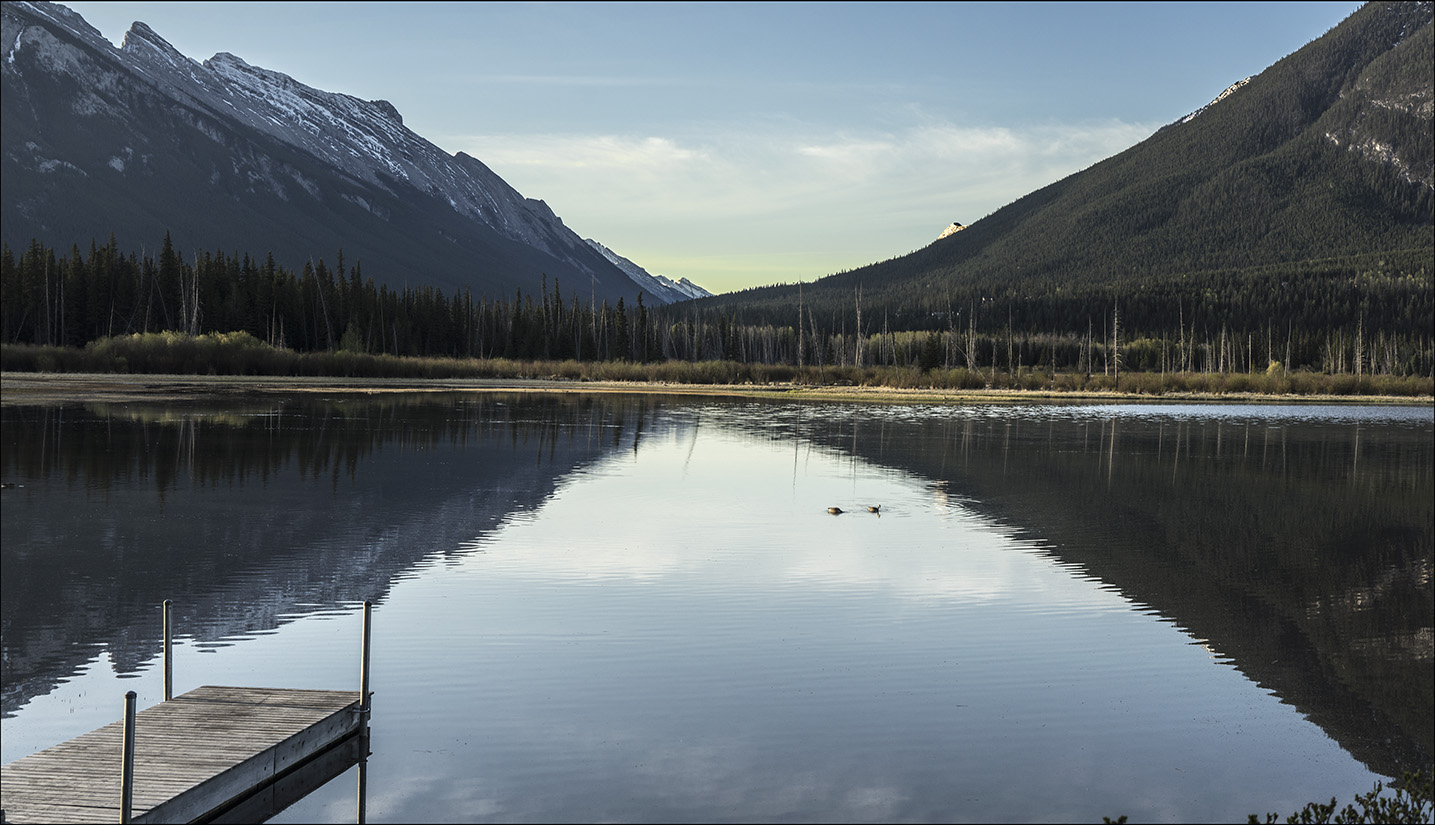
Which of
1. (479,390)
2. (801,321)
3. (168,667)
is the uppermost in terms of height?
(801,321)

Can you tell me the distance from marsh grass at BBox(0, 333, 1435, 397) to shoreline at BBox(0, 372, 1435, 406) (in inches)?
94.6

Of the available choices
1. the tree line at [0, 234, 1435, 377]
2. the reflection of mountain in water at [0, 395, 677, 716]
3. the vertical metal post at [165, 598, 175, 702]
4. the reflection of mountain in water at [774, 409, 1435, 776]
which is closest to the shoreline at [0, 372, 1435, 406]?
the tree line at [0, 234, 1435, 377]

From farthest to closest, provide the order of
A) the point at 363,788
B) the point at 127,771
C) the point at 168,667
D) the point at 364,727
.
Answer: the point at 168,667 → the point at 364,727 → the point at 363,788 → the point at 127,771

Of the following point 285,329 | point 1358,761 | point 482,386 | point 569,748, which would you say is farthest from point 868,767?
point 285,329

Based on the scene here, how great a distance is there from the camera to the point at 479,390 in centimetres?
8488

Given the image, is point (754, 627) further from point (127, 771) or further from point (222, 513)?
point (222, 513)

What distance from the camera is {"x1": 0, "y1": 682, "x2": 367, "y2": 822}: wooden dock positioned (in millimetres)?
8391

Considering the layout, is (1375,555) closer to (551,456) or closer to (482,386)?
(551,456)

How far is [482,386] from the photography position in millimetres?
91812

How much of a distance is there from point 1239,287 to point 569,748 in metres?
194

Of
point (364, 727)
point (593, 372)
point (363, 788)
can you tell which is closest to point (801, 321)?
point (593, 372)

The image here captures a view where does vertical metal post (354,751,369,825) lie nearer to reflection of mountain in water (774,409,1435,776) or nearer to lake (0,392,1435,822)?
lake (0,392,1435,822)

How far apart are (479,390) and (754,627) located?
2845 inches

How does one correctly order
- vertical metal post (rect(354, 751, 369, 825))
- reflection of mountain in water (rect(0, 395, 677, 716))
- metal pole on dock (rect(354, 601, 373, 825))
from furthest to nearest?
reflection of mountain in water (rect(0, 395, 677, 716)) < metal pole on dock (rect(354, 601, 373, 825)) < vertical metal post (rect(354, 751, 369, 825))
